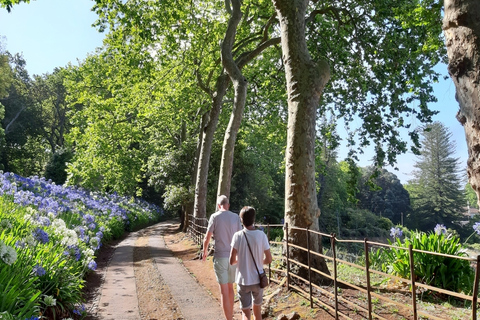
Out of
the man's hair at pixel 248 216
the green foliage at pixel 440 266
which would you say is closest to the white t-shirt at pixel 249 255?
the man's hair at pixel 248 216

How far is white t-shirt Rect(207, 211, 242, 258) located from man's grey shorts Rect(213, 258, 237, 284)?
94 mm

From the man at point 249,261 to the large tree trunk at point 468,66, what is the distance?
8.67 ft

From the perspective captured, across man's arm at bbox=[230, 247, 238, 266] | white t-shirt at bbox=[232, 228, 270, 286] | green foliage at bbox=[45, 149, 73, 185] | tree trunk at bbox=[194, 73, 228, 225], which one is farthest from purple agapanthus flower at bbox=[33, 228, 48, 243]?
green foliage at bbox=[45, 149, 73, 185]

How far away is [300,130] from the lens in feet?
24.2

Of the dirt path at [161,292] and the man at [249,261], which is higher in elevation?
the man at [249,261]

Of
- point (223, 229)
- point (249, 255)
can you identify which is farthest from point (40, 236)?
point (249, 255)

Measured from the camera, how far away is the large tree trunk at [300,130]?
714 centimetres

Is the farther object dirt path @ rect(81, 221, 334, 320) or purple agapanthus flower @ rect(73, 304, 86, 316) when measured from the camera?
dirt path @ rect(81, 221, 334, 320)

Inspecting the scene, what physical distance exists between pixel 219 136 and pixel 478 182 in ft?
68.2

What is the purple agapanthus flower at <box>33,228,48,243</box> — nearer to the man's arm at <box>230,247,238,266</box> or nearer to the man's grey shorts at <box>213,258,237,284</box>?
the man's grey shorts at <box>213,258,237,284</box>

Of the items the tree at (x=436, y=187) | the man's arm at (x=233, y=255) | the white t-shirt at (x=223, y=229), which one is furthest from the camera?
the tree at (x=436, y=187)

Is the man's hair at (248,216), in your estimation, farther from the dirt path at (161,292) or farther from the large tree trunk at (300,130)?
the large tree trunk at (300,130)

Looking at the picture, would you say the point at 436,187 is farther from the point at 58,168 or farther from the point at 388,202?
the point at 58,168

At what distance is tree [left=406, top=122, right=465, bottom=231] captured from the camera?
6800cm
